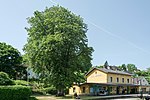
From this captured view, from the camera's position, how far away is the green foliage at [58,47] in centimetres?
4453

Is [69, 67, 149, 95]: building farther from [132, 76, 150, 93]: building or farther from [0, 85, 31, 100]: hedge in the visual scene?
[0, 85, 31, 100]: hedge

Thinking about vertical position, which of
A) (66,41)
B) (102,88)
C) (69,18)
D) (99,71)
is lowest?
(102,88)

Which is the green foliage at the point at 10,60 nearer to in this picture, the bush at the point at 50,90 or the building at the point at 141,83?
the bush at the point at 50,90

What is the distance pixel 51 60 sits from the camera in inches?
1780

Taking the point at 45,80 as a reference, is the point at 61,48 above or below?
above

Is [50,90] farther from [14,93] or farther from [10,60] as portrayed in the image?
[14,93]

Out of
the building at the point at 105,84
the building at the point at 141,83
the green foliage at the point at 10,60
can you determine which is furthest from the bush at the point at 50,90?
the building at the point at 141,83

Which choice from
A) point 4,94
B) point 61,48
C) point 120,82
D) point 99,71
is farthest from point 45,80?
point 120,82

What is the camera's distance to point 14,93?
2991 centimetres

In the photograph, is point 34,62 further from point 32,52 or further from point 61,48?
point 61,48

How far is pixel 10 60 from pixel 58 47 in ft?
60.4

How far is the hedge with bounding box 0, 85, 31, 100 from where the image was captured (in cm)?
2870

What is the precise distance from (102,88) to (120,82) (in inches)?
428

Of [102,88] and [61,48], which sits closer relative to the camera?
[61,48]
